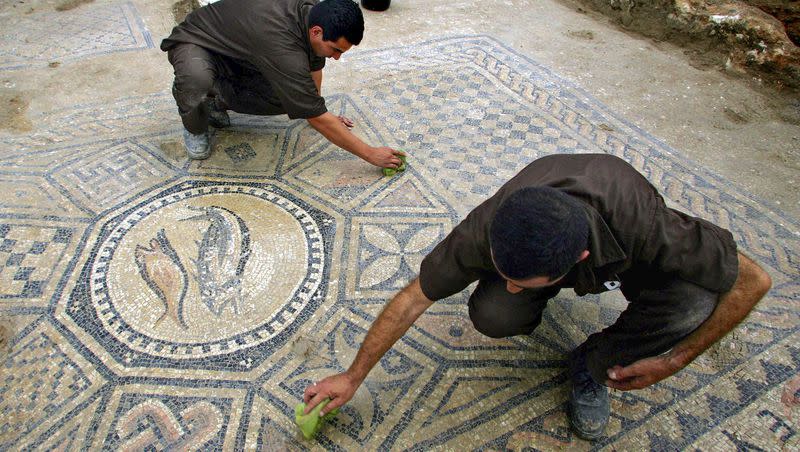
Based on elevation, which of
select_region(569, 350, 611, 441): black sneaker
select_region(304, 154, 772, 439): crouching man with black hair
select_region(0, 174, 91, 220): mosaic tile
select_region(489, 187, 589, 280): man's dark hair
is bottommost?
select_region(0, 174, 91, 220): mosaic tile

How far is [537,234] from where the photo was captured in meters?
1.04

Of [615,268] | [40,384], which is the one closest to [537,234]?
[615,268]

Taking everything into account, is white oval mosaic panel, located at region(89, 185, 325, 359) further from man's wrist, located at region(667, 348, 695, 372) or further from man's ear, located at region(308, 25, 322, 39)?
man's wrist, located at region(667, 348, 695, 372)

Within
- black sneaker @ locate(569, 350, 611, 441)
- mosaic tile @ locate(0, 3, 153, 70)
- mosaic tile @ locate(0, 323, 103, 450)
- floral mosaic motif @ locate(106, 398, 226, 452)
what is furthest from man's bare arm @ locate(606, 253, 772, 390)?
mosaic tile @ locate(0, 3, 153, 70)

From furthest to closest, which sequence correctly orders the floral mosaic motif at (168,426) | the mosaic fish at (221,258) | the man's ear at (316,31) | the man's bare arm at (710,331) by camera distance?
the man's ear at (316,31) < the mosaic fish at (221,258) < the floral mosaic motif at (168,426) < the man's bare arm at (710,331)

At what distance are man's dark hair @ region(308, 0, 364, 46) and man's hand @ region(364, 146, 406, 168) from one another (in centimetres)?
48

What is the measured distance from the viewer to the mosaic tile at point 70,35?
10.3 feet

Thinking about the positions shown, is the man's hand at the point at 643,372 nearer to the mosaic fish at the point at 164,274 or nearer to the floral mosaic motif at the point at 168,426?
the floral mosaic motif at the point at 168,426

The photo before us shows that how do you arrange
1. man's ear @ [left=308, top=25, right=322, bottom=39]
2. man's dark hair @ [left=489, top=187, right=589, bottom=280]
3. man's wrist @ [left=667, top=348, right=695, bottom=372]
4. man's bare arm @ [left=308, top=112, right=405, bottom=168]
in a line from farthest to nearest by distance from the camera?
man's bare arm @ [left=308, top=112, right=405, bottom=168]
man's ear @ [left=308, top=25, right=322, bottom=39]
man's wrist @ [left=667, top=348, right=695, bottom=372]
man's dark hair @ [left=489, top=187, right=589, bottom=280]

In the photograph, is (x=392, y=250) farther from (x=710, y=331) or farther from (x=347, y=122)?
(x=710, y=331)

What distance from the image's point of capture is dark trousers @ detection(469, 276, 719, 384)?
1324mm

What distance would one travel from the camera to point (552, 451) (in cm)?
155

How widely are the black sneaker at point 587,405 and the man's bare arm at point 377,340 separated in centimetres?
58

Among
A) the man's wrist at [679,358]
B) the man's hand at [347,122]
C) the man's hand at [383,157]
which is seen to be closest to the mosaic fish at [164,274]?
the man's hand at [383,157]
